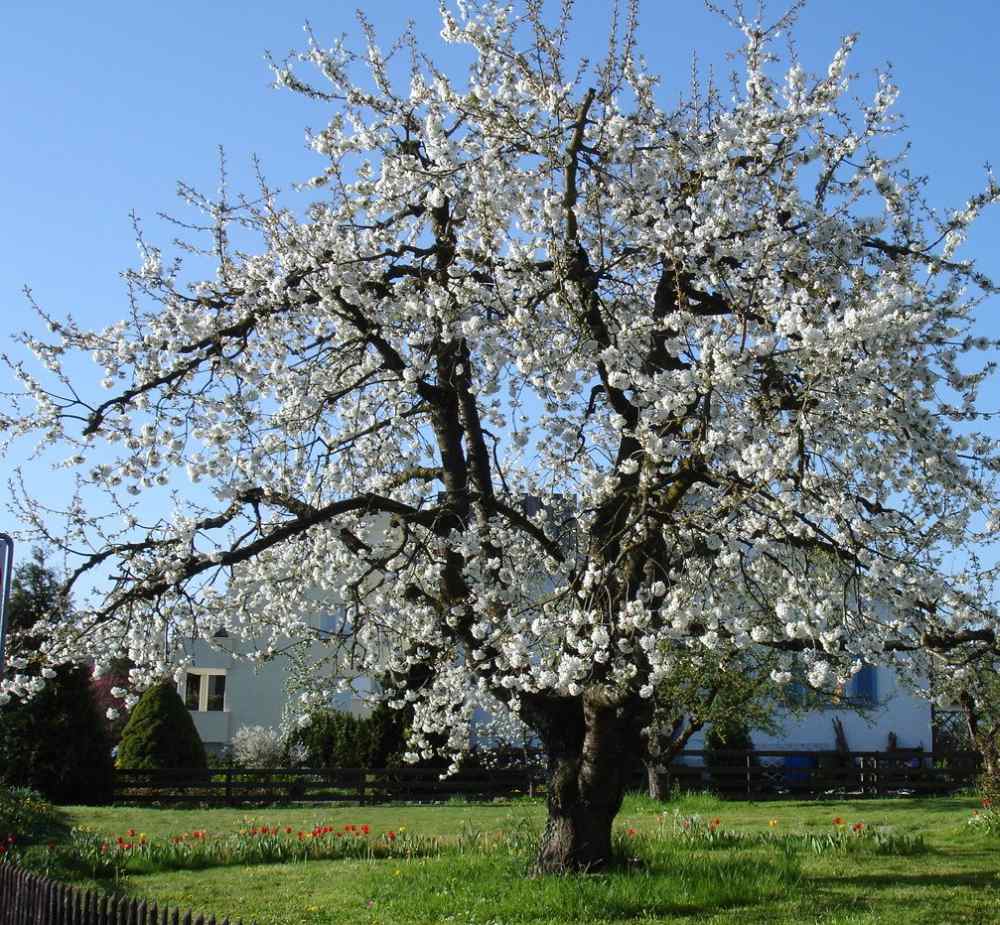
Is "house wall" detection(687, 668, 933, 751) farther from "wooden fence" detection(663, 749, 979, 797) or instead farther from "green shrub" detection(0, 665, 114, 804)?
"green shrub" detection(0, 665, 114, 804)

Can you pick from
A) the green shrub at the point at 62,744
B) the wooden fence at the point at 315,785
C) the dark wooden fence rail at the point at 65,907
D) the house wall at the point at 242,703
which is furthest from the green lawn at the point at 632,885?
the house wall at the point at 242,703

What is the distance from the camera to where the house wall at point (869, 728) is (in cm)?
3006

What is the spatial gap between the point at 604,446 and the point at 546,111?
3447mm

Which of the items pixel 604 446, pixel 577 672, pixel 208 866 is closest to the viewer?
pixel 577 672

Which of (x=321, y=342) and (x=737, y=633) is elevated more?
(x=321, y=342)

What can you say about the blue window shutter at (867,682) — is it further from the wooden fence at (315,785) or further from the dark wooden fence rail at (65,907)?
the dark wooden fence rail at (65,907)

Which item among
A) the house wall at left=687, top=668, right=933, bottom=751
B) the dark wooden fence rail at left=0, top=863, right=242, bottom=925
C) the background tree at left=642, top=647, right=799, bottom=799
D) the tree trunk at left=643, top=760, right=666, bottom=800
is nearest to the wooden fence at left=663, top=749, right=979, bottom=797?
the background tree at left=642, top=647, right=799, bottom=799

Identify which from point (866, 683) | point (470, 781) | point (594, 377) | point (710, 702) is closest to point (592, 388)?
point (594, 377)

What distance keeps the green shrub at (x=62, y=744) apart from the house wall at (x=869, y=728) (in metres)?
15.4

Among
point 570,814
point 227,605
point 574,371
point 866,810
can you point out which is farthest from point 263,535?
point 866,810

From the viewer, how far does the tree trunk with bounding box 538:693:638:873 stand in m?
9.86

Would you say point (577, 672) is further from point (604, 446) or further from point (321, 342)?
point (321, 342)

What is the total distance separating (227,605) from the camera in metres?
11.4

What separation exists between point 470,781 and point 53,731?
831 centimetres
